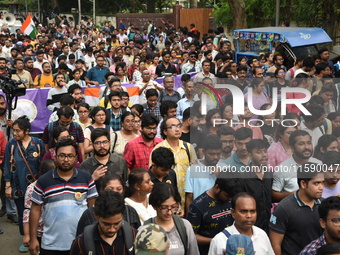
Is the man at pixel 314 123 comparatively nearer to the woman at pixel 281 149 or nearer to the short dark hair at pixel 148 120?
the woman at pixel 281 149

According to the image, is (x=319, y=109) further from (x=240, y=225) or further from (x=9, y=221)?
(x=9, y=221)

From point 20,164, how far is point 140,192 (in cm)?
265

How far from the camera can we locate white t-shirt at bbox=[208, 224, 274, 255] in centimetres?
423

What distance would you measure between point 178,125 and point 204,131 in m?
0.86

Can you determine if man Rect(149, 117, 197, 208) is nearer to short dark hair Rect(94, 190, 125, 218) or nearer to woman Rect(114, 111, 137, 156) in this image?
woman Rect(114, 111, 137, 156)

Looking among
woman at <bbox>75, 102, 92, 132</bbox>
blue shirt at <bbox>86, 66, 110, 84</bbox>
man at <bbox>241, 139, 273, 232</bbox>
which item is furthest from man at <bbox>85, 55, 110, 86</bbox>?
man at <bbox>241, 139, 273, 232</bbox>

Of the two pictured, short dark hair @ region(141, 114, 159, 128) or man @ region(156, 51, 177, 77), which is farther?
man @ region(156, 51, 177, 77)

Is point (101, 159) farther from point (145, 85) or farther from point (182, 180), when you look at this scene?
point (145, 85)

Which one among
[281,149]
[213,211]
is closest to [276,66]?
[281,149]

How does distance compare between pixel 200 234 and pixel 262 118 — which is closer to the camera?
pixel 200 234

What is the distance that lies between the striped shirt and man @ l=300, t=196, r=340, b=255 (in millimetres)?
2046

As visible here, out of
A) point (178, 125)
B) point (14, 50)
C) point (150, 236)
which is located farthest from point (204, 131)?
point (14, 50)

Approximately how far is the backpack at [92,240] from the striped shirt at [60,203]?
1029 mm

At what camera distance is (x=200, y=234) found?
4.87 meters
